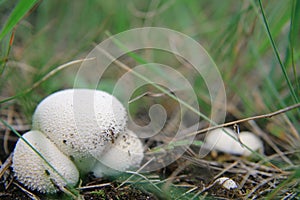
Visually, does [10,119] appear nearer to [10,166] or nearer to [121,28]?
[10,166]

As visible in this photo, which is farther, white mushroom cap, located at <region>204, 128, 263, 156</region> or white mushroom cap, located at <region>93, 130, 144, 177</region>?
white mushroom cap, located at <region>204, 128, 263, 156</region>

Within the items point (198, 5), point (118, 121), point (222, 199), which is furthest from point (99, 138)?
point (198, 5)

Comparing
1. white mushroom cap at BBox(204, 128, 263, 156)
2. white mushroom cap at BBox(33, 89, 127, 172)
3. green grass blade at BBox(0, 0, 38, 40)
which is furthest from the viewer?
white mushroom cap at BBox(204, 128, 263, 156)

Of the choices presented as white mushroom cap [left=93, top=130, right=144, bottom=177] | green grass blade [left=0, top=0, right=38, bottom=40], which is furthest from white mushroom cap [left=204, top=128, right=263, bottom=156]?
green grass blade [left=0, top=0, right=38, bottom=40]

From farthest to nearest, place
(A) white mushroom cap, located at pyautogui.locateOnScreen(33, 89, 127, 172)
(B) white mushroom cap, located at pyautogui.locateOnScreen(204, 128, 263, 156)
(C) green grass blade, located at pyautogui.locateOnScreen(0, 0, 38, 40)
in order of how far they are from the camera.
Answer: (B) white mushroom cap, located at pyautogui.locateOnScreen(204, 128, 263, 156)
(A) white mushroom cap, located at pyautogui.locateOnScreen(33, 89, 127, 172)
(C) green grass blade, located at pyautogui.locateOnScreen(0, 0, 38, 40)

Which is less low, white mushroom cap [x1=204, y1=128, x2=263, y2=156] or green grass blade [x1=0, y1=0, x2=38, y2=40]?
green grass blade [x1=0, y1=0, x2=38, y2=40]

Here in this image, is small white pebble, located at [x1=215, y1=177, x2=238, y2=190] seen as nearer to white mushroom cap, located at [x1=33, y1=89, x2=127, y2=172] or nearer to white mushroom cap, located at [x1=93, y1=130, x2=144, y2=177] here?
white mushroom cap, located at [x1=93, y1=130, x2=144, y2=177]

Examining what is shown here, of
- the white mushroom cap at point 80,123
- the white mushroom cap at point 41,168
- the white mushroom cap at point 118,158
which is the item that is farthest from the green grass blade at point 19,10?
the white mushroom cap at point 118,158
